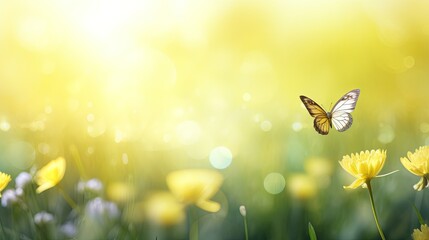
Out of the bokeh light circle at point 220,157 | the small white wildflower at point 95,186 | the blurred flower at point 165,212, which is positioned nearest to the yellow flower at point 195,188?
the blurred flower at point 165,212

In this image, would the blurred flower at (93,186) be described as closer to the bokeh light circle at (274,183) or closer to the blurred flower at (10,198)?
the blurred flower at (10,198)

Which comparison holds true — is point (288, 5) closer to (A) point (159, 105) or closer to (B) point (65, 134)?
(A) point (159, 105)

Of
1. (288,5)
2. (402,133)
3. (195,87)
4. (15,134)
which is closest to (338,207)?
(402,133)

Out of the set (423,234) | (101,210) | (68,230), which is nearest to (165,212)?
(101,210)

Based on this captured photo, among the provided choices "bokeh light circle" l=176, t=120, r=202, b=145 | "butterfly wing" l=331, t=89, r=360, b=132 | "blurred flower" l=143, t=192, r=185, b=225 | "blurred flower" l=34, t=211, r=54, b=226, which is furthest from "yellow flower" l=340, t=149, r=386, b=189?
"bokeh light circle" l=176, t=120, r=202, b=145

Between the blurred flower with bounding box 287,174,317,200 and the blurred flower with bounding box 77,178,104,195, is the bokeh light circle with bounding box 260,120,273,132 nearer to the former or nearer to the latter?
the blurred flower with bounding box 287,174,317,200

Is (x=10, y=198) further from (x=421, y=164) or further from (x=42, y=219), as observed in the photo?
(x=421, y=164)
